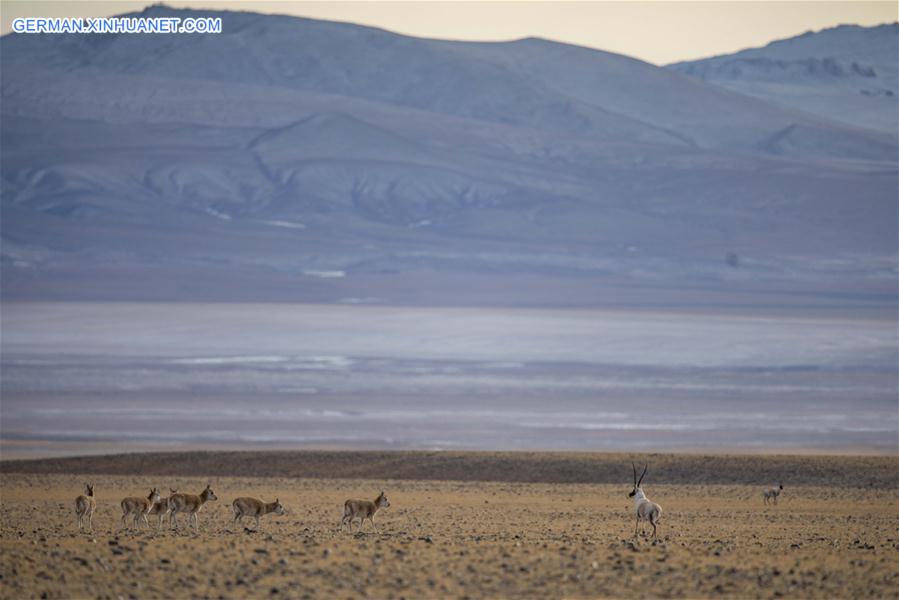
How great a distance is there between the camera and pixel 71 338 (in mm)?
48531

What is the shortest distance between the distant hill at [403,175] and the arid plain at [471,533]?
52721mm

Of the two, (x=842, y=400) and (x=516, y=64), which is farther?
(x=516, y=64)

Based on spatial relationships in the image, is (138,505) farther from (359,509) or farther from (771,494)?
(771,494)

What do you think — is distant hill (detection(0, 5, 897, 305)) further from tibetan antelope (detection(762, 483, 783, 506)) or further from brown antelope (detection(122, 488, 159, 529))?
brown antelope (detection(122, 488, 159, 529))

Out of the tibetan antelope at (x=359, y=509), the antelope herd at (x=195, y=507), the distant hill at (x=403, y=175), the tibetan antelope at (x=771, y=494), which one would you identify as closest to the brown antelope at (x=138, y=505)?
the antelope herd at (x=195, y=507)

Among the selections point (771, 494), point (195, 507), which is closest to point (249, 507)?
point (195, 507)

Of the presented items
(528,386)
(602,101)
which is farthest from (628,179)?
(528,386)

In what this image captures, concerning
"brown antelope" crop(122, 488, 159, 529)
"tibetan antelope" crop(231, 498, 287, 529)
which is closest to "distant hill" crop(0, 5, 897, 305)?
"tibetan antelope" crop(231, 498, 287, 529)

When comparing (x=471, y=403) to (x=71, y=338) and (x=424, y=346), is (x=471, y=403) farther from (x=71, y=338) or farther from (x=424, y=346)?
(x=71, y=338)

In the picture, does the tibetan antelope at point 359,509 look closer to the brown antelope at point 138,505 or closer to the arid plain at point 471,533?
the arid plain at point 471,533

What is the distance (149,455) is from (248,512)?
10.5 meters

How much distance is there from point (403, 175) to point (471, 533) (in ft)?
353

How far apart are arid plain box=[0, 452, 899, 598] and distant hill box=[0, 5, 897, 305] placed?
5272 cm

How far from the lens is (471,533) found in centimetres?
1378
